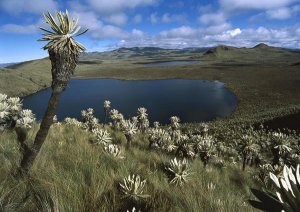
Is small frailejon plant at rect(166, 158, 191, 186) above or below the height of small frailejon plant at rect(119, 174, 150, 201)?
below

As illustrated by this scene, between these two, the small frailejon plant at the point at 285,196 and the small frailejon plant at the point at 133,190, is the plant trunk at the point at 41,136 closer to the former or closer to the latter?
the small frailejon plant at the point at 133,190

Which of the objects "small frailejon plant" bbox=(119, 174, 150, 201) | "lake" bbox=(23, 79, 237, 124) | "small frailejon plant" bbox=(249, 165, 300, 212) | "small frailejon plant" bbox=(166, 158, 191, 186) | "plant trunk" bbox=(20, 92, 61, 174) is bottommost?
"lake" bbox=(23, 79, 237, 124)

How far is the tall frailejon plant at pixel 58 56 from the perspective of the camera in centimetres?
571

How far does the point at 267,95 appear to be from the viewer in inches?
3115

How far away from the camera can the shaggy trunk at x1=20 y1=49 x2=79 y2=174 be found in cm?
579

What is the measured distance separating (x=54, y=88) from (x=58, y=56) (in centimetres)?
59

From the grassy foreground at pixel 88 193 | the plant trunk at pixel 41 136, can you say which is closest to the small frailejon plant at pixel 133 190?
the grassy foreground at pixel 88 193

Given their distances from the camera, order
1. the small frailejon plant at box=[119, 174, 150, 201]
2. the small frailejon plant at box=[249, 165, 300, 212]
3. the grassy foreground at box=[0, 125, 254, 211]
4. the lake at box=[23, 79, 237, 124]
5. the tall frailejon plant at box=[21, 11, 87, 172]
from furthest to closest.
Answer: the lake at box=[23, 79, 237, 124], the tall frailejon plant at box=[21, 11, 87, 172], the small frailejon plant at box=[119, 174, 150, 201], the grassy foreground at box=[0, 125, 254, 211], the small frailejon plant at box=[249, 165, 300, 212]

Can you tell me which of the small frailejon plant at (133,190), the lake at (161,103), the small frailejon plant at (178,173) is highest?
the small frailejon plant at (133,190)

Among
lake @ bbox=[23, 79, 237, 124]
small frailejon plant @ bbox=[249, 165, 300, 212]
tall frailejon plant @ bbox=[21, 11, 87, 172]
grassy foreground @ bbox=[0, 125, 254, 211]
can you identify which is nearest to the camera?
small frailejon plant @ bbox=[249, 165, 300, 212]

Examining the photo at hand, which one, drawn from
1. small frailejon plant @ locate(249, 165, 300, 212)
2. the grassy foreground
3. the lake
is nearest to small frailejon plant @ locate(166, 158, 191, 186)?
the grassy foreground

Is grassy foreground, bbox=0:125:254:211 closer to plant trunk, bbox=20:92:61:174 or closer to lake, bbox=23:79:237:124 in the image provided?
plant trunk, bbox=20:92:61:174

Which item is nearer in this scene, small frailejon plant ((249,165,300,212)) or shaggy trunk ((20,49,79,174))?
small frailejon plant ((249,165,300,212))

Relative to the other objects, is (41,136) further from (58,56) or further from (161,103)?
(161,103)
